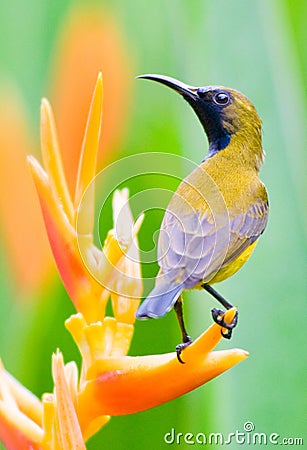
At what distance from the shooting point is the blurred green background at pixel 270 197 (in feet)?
A: 4.26

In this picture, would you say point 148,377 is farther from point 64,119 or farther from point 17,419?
point 64,119

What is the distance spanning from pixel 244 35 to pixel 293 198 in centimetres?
37

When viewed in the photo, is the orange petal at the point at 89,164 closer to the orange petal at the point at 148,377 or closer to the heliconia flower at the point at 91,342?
the heliconia flower at the point at 91,342

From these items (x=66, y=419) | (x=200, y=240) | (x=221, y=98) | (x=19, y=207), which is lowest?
(x=66, y=419)

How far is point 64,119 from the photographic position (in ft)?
4.52

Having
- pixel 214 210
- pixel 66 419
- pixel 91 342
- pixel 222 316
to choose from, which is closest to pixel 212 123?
pixel 214 210

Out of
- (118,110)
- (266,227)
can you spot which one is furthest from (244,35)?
(266,227)

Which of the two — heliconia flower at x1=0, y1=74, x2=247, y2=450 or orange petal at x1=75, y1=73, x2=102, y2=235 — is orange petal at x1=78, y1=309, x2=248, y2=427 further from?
orange petal at x1=75, y1=73, x2=102, y2=235

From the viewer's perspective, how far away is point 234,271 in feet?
4.22

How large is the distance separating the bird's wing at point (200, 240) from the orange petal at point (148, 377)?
14 cm

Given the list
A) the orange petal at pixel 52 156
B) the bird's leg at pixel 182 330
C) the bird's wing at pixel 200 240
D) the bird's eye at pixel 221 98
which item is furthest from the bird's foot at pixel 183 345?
the bird's eye at pixel 221 98

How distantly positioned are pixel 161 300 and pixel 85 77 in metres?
0.53

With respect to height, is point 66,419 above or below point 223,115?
below

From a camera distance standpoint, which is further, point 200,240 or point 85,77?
point 85,77
